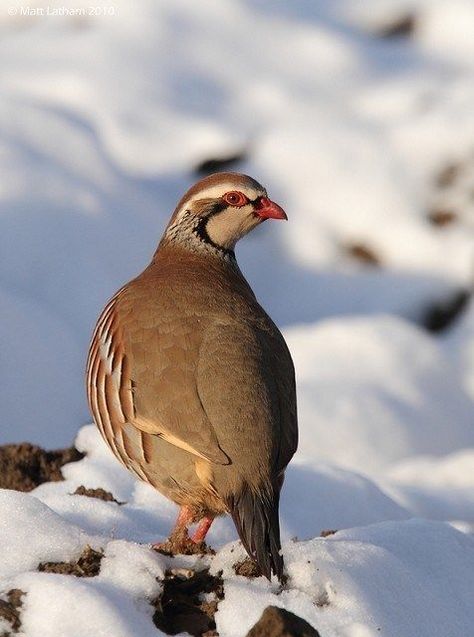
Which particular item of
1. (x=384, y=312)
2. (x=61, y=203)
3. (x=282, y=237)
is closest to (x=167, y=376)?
(x=61, y=203)

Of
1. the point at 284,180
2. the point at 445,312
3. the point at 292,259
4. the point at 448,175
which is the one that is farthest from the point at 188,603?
the point at 448,175

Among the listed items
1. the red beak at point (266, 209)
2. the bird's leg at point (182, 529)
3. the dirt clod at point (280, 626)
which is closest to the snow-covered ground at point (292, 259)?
the bird's leg at point (182, 529)

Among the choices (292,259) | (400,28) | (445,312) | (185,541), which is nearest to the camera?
(185,541)

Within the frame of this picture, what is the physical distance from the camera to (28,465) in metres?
5.21

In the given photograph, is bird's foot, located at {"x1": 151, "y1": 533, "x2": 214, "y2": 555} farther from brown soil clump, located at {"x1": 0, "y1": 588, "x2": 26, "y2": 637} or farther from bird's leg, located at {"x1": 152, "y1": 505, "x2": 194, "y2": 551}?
brown soil clump, located at {"x1": 0, "y1": 588, "x2": 26, "y2": 637}

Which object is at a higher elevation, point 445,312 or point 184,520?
point 445,312

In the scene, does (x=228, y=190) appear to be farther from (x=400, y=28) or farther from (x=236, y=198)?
(x=400, y=28)

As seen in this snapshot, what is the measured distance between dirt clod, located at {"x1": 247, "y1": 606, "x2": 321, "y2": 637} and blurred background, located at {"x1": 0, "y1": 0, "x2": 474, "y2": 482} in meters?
4.19

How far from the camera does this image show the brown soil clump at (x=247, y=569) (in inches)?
139

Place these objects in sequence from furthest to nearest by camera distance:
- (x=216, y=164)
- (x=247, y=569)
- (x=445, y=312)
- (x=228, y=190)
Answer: (x=216, y=164), (x=445, y=312), (x=228, y=190), (x=247, y=569)

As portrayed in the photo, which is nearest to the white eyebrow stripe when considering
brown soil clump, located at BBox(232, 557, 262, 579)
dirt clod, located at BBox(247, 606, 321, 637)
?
brown soil clump, located at BBox(232, 557, 262, 579)

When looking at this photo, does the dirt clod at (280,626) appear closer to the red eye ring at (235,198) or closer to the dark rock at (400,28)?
the red eye ring at (235,198)

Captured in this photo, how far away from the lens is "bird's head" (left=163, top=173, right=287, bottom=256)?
4418mm

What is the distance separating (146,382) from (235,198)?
3.08 feet
